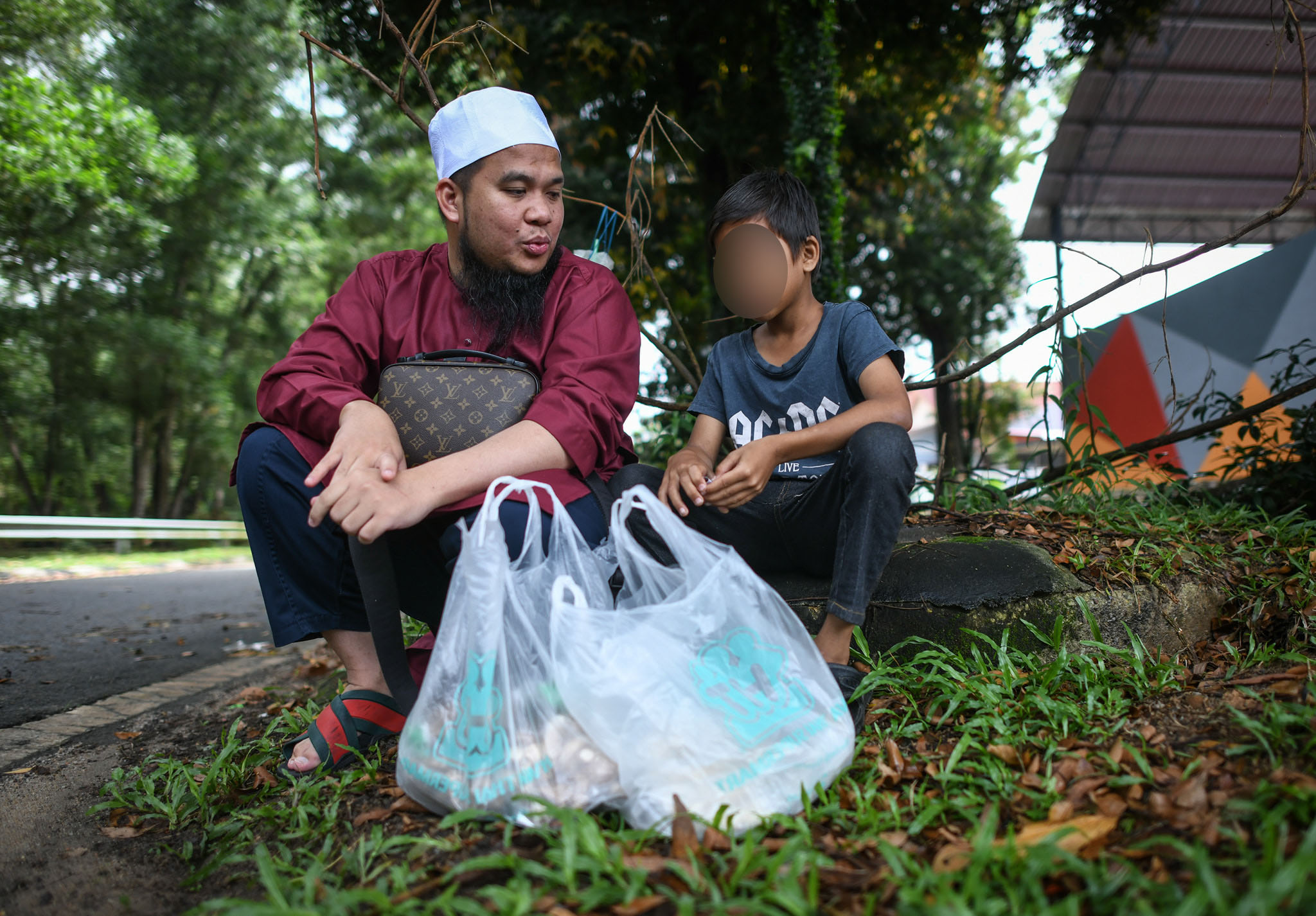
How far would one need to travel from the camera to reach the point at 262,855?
136cm

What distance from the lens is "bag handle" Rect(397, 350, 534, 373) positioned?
1915mm

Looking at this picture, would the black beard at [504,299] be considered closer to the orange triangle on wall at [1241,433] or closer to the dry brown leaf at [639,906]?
the dry brown leaf at [639,906]

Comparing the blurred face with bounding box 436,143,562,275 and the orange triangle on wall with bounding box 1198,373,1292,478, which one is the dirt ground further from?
the orange triangle on wall with bounding box 1198,373,1292,478

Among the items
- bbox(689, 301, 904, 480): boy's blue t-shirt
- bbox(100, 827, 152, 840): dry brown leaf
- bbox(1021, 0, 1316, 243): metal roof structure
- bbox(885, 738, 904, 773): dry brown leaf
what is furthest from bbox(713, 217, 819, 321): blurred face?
bbox(1021, 0, 1316, 243): metal roof structure

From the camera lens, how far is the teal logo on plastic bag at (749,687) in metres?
1.35

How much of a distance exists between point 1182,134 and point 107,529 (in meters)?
15.2

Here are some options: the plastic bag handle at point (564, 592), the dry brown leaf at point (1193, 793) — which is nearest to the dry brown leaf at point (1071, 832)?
the dry brown leaf at point (1193, 793)

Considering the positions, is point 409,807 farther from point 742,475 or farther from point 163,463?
point 163,463

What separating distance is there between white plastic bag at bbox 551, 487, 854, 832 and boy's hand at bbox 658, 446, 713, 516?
31 cm

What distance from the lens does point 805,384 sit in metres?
2.17

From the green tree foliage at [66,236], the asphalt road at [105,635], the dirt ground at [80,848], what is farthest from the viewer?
the green tree foliage at [66,236]

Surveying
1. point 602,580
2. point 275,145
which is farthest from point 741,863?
point 275,145

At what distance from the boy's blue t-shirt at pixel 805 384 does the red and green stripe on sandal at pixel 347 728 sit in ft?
3.83

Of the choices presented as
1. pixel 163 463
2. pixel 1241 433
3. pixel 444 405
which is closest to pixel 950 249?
pixel 1241 433
